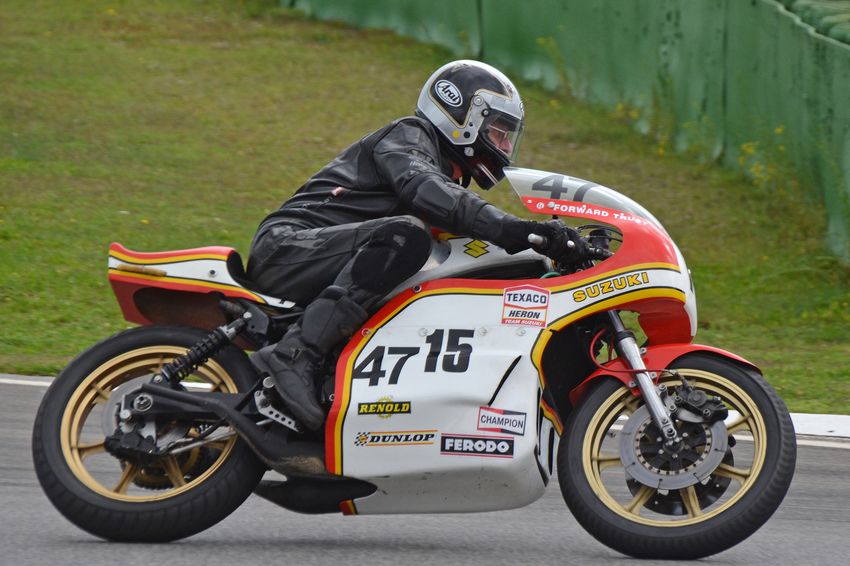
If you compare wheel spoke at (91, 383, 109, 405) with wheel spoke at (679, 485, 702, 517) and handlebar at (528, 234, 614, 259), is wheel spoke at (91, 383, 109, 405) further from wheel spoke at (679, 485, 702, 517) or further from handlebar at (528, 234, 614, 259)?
wheel spoke at (679, 485, 702, 517)

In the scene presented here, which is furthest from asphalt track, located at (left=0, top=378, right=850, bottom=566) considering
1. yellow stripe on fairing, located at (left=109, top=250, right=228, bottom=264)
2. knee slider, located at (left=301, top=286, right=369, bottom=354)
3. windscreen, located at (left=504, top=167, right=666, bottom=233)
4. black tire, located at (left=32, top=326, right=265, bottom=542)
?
windscreen, located at (left=504, top=167, right=666, bottom=233)

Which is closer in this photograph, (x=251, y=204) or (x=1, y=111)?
(x=251, y=204)

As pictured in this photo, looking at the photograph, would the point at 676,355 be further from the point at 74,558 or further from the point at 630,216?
the point at 74,558

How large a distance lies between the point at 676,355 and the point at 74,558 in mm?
2128

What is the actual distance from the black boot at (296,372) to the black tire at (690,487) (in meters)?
0.86

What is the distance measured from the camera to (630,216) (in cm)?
531

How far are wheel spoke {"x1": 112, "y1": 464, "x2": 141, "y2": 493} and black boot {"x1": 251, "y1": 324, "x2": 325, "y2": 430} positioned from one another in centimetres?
59

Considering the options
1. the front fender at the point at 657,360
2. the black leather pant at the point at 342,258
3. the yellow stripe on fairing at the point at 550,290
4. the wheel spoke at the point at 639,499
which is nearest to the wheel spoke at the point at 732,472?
the wheel spoke at the point at 639,499

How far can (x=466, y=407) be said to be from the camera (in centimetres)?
513

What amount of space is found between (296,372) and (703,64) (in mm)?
9545

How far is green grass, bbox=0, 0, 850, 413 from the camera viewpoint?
10359 millimetres

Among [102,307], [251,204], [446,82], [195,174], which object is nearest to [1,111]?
[195,174]

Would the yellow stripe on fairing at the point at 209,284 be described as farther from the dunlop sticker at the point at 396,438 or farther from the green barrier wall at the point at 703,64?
the green barrier wall at the point at 703,64

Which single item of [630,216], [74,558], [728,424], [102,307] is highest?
[630,216]
